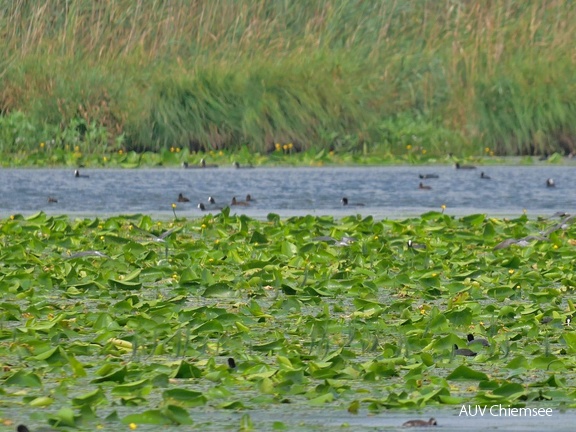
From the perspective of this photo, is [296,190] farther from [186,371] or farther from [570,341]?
[186,371]

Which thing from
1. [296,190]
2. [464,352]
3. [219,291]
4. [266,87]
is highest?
[266,87]

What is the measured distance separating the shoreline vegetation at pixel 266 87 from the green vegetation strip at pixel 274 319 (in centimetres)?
761

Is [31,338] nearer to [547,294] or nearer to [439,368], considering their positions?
[439,368]

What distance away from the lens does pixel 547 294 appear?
27.0 ft

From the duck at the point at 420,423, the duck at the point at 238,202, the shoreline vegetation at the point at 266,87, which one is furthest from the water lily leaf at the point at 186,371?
the shoreline vegetation at the point at 266,87

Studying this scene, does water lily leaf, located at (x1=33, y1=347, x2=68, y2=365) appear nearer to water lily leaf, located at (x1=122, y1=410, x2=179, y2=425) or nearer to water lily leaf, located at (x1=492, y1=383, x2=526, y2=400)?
water lily leaf, located at (x1=122, y1=410, x2=179, y2=425)

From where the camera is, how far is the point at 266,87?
776 inches

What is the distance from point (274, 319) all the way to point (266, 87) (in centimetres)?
1230

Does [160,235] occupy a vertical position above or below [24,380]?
below

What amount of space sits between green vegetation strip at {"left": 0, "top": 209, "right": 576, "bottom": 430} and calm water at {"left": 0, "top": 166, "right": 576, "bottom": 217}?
2716mm

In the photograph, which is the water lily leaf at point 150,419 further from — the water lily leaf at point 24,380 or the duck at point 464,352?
the duck at point 464,352

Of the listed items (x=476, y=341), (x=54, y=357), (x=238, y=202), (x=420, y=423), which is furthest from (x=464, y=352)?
(x=238, y=202)

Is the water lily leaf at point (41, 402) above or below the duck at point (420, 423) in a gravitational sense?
below

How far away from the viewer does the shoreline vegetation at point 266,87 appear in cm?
1945
